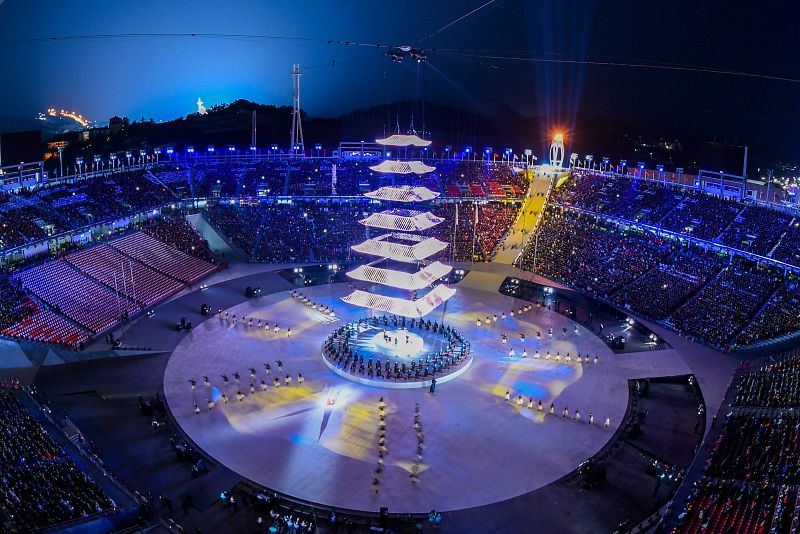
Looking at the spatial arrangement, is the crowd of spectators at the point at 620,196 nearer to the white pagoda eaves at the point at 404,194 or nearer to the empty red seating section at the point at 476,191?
the empty red seating section at the point at 476,191

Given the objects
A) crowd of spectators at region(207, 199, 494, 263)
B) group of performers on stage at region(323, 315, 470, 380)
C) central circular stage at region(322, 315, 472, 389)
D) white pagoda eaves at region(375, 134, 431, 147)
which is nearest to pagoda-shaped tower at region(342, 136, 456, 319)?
white pagoda eaves at region(375, 134, 431, 147)

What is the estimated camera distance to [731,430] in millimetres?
35625

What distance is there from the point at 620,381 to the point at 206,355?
106ft

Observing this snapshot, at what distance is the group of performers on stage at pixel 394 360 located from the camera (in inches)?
1748

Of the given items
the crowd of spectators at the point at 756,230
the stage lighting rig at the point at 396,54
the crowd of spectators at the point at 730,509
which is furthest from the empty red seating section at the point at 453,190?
the crowd of spectators at the point at 730,509

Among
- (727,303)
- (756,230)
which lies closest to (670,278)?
(727,303)

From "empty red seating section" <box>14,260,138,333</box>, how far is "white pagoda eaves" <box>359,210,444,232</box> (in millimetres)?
25047

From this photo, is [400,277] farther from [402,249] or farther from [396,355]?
[396,355]

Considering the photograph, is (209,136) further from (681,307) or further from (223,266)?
(681,307)

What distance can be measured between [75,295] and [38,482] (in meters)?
29.1

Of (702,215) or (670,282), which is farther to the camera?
(702,215)

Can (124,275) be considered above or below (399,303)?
below

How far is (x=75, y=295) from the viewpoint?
53812 millimetres

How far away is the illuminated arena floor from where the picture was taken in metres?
32.5
